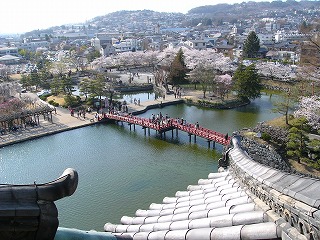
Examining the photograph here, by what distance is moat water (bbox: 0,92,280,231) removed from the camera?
575 inches

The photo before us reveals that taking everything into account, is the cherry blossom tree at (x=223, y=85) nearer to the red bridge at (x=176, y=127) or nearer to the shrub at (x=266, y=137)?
the red bridge at (x=176, y=127)

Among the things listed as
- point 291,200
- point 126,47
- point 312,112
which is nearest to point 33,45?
point 126,47

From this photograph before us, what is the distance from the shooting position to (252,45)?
188 ft

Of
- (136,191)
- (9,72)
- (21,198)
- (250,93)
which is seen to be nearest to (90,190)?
(136,191)

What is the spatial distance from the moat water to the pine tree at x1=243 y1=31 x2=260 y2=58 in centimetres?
3189

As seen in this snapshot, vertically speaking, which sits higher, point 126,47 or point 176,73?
point 126,47

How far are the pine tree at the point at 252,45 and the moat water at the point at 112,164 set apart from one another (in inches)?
1255

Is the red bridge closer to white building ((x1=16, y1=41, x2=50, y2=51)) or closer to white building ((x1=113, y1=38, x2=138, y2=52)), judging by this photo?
white building ((x1=113, y1=38, x2=138, y2=52))

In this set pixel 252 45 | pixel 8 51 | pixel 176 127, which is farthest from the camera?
pixel 8 51

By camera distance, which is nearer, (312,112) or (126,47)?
(312,112)

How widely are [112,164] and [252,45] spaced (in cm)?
4483

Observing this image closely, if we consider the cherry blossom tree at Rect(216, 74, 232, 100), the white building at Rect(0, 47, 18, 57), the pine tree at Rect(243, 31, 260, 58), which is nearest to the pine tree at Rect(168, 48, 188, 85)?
the cherry blossom tree at Rect(216, 74, 232, 100)

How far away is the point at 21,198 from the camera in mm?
3979

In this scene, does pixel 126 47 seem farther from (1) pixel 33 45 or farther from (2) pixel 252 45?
(1) pixel 33 45
